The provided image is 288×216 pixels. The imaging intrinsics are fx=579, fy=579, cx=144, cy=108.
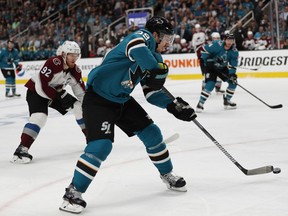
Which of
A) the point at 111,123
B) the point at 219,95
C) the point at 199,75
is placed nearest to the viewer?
the point at 111,123

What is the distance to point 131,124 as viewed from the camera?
331 cm

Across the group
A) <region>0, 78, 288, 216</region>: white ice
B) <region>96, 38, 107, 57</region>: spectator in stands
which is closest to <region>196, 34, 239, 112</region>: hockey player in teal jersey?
<region>0, 78, 288, 216</region>: white ice


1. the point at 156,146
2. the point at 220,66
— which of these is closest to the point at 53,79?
the point at 156,146

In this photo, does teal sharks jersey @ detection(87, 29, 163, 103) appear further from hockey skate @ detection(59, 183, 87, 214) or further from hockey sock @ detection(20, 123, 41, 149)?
hockey sock @ detection(20, 123, 41, 149)

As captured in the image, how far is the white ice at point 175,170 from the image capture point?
10.3 feet

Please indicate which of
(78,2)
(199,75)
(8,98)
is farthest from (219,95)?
(78,2)

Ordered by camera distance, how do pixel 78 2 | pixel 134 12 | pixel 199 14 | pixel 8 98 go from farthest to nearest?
1. pixel 78 2
2. pixel 134 12
3. pixel 199 14
4. pixel 8 98

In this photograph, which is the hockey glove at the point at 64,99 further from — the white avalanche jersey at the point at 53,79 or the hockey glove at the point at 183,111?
the hockey glove at the point at 183,111

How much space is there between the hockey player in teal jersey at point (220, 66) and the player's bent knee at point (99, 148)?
4.70 metres

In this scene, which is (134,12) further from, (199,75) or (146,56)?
(146,56)

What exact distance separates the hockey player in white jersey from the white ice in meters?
0.20

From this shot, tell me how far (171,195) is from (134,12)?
12.4 meters

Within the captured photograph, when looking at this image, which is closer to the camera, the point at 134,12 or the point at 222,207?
the point at 222,207

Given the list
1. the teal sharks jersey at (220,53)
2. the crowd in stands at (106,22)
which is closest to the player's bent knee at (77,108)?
the teal sharks jersey at (220,53)
